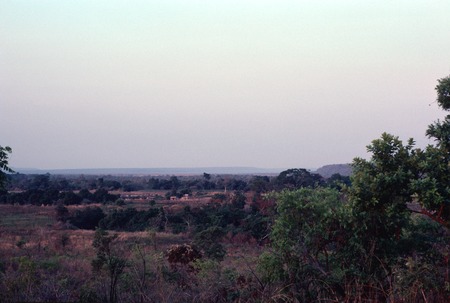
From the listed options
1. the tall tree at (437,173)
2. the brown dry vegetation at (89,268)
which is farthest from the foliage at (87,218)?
the tall tree at (437,173)

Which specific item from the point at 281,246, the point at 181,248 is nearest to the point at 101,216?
the point at 181,248

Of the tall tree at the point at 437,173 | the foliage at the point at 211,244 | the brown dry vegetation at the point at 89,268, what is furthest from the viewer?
the foliage at the point at 211,244

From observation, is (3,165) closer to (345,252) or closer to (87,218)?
(345,252)

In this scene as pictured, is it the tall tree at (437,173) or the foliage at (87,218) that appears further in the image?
the foliage at (87,218)

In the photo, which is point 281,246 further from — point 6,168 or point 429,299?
point 6,168

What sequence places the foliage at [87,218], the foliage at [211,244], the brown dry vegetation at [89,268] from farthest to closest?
the foliage at [87,218]
the foliage at [211,244]
the brown dry vegetation at [89,268]

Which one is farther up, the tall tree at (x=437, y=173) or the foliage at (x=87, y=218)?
the tall tree at (x=437, y=173)

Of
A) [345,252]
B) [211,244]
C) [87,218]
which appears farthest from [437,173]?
[87,218]

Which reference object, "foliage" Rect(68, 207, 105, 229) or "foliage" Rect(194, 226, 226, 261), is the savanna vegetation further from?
"foliage" Rect(68, 207, 105, 229)

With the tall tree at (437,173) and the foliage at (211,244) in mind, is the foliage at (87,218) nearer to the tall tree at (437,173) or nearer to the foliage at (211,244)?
the foliage at (211,244)

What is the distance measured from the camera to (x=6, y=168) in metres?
12.5

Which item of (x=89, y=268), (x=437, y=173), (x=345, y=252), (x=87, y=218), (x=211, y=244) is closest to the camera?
(x=437, y=173)

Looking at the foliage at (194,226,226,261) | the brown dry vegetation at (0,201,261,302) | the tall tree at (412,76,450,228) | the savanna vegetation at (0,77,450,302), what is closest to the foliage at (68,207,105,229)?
the brown dry vegetation at (0,201,261,302)

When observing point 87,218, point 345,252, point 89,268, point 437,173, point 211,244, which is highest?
point 437,173
